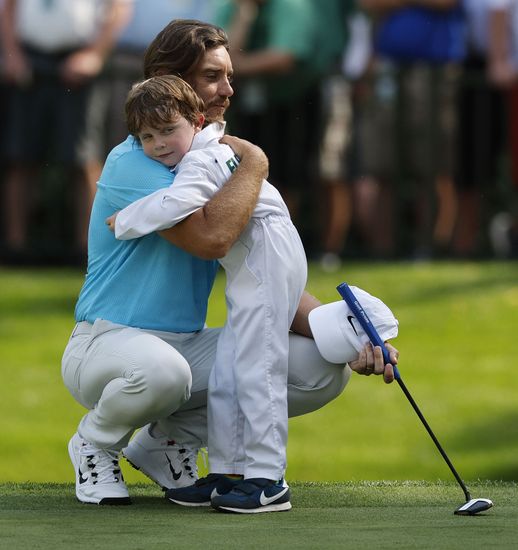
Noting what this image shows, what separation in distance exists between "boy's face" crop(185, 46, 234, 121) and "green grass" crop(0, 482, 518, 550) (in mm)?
1213

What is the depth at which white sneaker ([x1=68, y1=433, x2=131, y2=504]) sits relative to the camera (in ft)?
17.3

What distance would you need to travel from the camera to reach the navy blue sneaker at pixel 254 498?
5047 mm

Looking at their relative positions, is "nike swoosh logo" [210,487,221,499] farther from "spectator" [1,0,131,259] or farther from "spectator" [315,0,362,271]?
"spectator" [315,0,362,271]

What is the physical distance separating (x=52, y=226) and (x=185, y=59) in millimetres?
6814

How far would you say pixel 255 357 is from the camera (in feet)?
16.8

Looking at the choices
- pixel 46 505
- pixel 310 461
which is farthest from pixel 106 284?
pixel 310 461

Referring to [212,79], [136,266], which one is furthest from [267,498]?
[212,79]

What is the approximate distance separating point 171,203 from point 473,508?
119 cm

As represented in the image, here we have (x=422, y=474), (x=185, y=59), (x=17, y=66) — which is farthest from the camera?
(x=17, y=66)

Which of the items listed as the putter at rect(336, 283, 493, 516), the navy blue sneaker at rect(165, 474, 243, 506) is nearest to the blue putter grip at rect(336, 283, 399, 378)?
the putter at rect(336, 283, 493, 516)

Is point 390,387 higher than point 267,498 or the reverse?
the reverse

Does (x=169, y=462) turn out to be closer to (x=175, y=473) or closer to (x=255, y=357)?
(x=175, y=473)

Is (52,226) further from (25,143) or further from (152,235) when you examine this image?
(152,235)

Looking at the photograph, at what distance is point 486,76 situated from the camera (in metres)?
11.9
